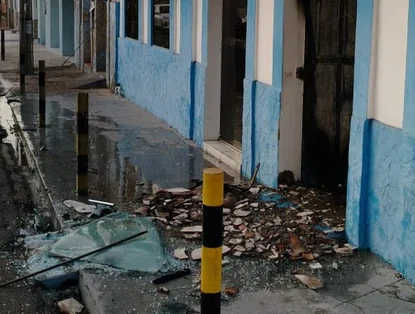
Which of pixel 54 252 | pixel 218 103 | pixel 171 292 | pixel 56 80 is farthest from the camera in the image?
pixel 56 80

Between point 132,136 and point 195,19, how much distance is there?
2026mm

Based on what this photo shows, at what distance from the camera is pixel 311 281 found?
565 centimetres

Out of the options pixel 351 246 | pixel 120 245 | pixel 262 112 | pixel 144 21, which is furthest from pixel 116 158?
pixel 144 21

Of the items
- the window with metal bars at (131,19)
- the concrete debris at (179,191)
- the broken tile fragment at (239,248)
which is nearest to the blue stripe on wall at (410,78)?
the broken tile fragment at (239,248)

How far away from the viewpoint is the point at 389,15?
5.95 metres

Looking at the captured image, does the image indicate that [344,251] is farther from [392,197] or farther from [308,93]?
[308,93]

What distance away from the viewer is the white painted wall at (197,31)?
11.1m

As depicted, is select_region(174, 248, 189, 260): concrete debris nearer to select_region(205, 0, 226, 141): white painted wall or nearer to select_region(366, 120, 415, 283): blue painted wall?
select_region(366, 120, 415, 283): blue painted wall

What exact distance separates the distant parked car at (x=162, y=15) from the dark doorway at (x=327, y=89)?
554cm

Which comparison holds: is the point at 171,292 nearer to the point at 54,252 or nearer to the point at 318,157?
the point at 54,252

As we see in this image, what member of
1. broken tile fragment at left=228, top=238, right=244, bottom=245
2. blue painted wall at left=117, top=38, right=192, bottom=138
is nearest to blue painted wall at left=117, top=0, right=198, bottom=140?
blue painted wall at left=117, top=38, right=192, bottom=138

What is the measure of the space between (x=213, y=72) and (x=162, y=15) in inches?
131

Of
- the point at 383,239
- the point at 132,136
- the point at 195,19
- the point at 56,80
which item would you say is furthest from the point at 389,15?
the point at 56,80

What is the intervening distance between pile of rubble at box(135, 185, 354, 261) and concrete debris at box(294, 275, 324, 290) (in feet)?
1.31
